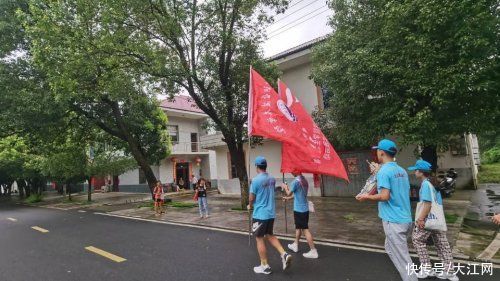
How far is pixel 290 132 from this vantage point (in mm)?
6480

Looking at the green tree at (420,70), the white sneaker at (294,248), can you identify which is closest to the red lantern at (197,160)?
the green tree at (420,70)

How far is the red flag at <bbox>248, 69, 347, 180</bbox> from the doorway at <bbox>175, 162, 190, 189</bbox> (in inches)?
1025

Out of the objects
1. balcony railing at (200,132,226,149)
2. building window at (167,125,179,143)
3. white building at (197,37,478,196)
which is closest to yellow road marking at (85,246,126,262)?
white building at (197,37,478,196)

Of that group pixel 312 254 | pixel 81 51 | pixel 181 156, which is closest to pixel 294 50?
pixel 81 51

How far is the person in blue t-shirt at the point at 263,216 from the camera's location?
571 cm

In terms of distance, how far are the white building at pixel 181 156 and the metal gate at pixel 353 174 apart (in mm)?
16069

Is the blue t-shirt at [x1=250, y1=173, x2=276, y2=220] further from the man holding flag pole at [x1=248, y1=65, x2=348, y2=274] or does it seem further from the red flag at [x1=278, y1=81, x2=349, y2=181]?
the red flag at [x1=278, y1=81, x2=349, y2=181]

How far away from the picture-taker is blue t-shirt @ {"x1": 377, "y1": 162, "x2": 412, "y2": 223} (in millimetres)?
4340

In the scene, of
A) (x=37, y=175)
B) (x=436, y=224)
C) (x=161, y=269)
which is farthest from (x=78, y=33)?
(x=37, y=175)

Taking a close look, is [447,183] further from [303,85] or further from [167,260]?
[167,260]

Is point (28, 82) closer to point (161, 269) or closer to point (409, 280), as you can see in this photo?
point (161, 269)

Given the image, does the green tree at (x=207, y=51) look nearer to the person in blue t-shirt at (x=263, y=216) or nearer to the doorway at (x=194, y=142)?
the person in blue t-shirt at (x=263, y=216)

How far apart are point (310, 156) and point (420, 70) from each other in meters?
3.48

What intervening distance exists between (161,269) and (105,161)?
61.3 feet
